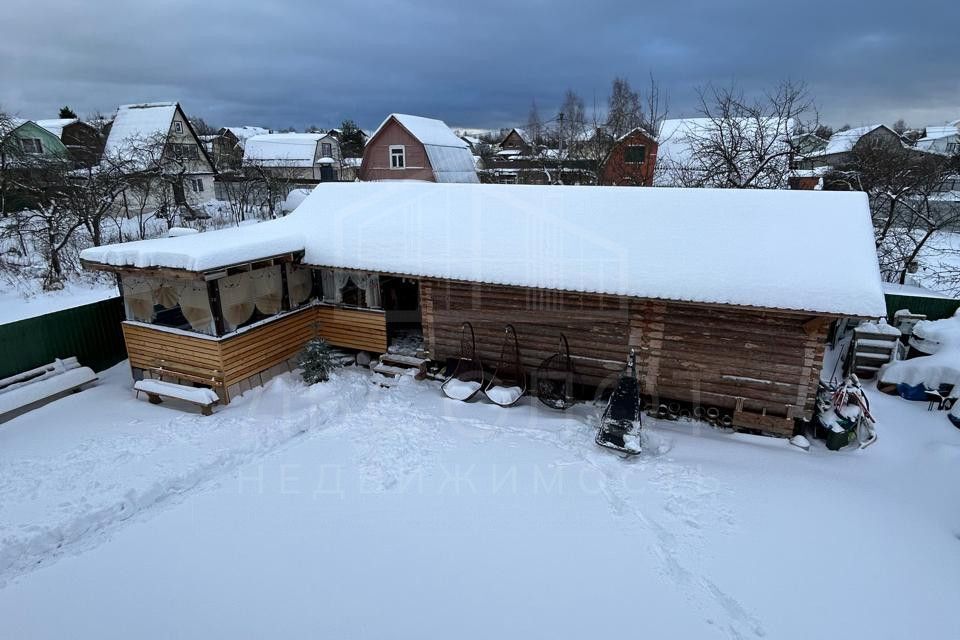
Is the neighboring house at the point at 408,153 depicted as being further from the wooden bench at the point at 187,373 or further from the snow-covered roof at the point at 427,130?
the wooden bench at the point at 187,373

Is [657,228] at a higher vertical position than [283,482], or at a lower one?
higher

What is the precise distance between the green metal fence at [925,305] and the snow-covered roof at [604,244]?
17.2 feet

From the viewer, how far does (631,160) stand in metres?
26.4

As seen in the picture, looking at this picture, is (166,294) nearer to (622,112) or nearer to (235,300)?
(235,300)

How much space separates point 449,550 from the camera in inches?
236

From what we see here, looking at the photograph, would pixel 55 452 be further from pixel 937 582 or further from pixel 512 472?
pixel 937 582

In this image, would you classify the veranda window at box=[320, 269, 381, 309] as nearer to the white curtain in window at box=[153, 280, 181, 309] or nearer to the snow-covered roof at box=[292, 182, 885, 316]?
the snow-covered roof at box=[292, 182, 885, 316]

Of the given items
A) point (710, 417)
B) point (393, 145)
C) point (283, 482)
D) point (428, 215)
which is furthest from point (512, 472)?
point (393, 145)

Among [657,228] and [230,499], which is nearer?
[230,499]

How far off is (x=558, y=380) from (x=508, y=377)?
1093 millimetres

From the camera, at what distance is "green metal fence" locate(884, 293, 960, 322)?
12.3 meters

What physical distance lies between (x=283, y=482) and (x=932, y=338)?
13.1m

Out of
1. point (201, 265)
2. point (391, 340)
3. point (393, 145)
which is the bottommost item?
point (391, 340)

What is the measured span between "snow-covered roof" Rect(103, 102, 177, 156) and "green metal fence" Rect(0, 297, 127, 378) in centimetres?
2396
